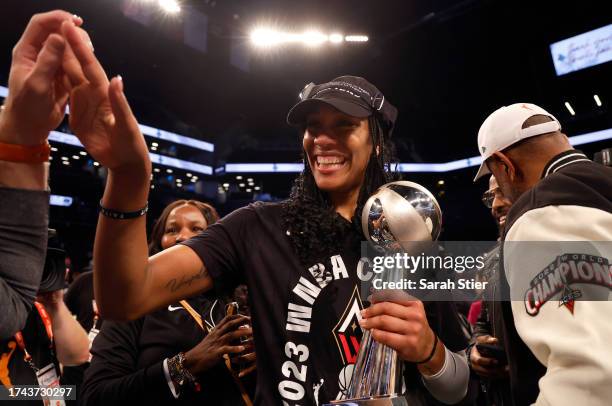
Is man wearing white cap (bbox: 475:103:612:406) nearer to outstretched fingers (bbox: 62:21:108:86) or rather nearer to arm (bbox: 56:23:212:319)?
arm (bbox: 56:23:212:319)

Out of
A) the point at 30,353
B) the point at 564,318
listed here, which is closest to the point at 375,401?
the point at 564,318

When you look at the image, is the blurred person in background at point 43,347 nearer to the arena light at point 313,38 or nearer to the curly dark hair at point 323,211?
the curly dark hair at point 323,211

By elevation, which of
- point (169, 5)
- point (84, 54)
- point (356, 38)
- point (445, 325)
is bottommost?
point (445, 325)

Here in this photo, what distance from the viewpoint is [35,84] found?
72 centimetres

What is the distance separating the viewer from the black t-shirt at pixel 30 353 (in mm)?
1667

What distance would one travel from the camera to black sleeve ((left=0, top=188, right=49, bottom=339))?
2.33 feet

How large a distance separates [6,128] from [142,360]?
1.38 m

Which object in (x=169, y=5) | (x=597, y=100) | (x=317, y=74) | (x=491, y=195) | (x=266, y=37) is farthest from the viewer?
(x=317, y=74)

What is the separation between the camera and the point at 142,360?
6.12 feet

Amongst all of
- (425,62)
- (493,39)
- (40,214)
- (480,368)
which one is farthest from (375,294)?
(425,62)

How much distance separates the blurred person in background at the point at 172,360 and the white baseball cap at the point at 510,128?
3.83ft

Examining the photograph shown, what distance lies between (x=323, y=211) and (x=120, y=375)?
1.09 meters

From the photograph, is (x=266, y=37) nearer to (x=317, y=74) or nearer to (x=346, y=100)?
(x=317, y=74)

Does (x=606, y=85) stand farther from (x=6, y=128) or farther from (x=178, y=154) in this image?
(x=178, y=154)
